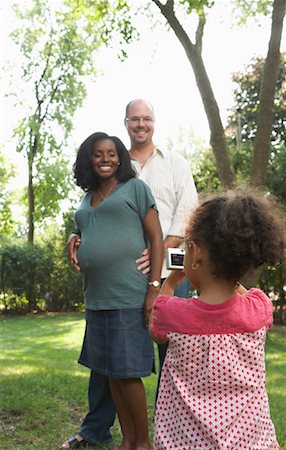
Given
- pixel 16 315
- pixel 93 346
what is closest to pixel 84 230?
pixel 93 346

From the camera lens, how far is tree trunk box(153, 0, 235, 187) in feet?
26.9

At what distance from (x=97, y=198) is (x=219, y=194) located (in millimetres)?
1328

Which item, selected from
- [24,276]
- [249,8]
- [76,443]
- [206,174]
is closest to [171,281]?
[76,443]

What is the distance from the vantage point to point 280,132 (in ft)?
70.4

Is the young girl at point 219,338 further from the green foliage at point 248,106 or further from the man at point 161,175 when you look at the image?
the green foliage at point 248,106

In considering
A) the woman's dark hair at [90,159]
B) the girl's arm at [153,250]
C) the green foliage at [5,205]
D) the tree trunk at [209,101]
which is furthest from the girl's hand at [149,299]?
the green foliage at [5,205]

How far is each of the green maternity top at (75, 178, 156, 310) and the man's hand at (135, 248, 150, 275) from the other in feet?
0.07

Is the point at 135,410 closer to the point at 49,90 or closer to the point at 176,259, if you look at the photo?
the point at 176,259

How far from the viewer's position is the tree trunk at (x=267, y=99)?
7.74m

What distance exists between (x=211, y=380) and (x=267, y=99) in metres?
6.09

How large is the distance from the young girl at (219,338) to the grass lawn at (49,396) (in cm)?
174

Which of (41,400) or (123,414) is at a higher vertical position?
(123,414)

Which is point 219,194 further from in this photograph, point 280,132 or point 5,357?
point 280,132

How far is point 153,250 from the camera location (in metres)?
3.41
